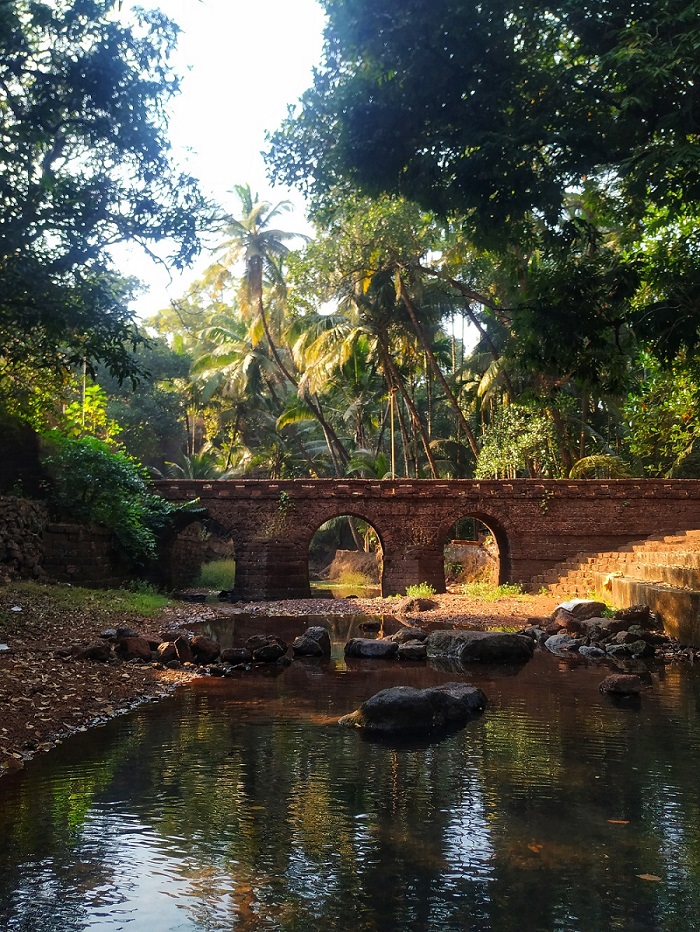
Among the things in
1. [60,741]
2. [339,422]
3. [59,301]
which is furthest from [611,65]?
[339,422]

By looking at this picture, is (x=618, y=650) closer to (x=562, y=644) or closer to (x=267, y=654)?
(x=562, y=644)

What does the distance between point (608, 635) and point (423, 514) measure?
38.6 ft

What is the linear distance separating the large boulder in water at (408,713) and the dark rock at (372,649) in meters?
4.39

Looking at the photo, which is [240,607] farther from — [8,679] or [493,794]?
[493,794]

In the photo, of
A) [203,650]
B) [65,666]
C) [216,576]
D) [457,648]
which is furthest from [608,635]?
[216,576]

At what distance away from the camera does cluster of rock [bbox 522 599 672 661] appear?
41.8 ft

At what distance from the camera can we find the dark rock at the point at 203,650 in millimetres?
11445

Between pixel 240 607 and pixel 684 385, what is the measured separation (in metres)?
11.5

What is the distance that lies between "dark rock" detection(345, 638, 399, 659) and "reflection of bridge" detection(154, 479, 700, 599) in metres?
12.0

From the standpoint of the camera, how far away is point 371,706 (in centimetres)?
779

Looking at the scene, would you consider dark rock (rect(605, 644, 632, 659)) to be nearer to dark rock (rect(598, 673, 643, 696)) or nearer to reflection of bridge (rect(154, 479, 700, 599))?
dark rock (rect(598, 673, 643, 696))

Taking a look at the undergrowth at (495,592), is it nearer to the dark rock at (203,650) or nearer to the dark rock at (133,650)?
the dark rock at (203,650)

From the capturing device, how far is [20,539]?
16.4 m

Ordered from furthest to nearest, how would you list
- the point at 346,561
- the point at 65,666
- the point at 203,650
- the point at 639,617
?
the point at 346,561 < the point at 639,617 < the point at 203,650 < the point at 65,666
